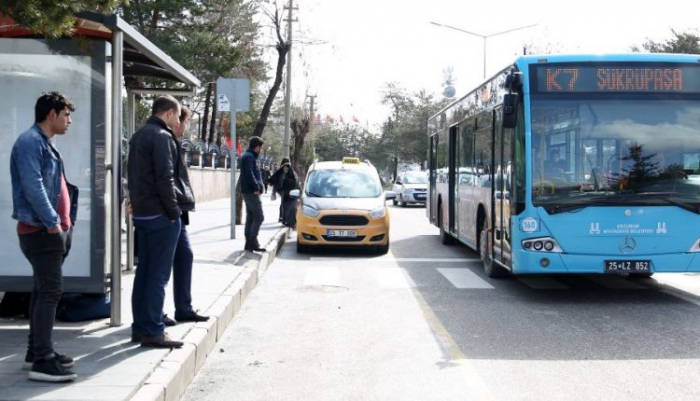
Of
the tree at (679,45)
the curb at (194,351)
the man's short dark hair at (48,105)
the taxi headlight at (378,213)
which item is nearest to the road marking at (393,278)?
the curb at (194,351)

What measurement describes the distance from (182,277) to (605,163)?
518cm

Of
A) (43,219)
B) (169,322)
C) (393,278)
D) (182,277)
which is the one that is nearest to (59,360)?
(43,219)

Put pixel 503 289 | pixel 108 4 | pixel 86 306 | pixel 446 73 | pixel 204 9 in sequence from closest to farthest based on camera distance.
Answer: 1. pixel 108 4
2. pixel 86 306
3. pixel 503 289
4. pixel 204 9
5. pixel 446 73

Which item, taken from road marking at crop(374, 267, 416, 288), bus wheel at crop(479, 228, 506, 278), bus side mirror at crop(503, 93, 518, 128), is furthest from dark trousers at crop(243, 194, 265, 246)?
bus side mirror at crop(503, 93, 518, 128)

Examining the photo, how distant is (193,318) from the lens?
285 inches

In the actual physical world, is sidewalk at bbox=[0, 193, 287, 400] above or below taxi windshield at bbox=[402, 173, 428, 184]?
below

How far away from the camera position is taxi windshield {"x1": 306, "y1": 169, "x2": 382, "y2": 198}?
640 inches

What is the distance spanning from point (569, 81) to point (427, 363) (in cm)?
447

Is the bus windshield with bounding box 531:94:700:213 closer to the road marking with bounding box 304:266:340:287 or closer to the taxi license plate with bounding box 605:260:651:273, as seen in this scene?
the taxi license plate with bounding box 605:260:651:273

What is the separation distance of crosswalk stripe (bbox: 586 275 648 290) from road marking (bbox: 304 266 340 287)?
3.88 meters

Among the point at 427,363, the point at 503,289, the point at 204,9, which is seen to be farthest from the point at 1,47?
the point at 204,9

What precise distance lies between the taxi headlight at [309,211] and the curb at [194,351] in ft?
14.6

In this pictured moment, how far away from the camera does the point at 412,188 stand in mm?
35969

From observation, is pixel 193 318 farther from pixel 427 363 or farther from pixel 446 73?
pixel 446 73
